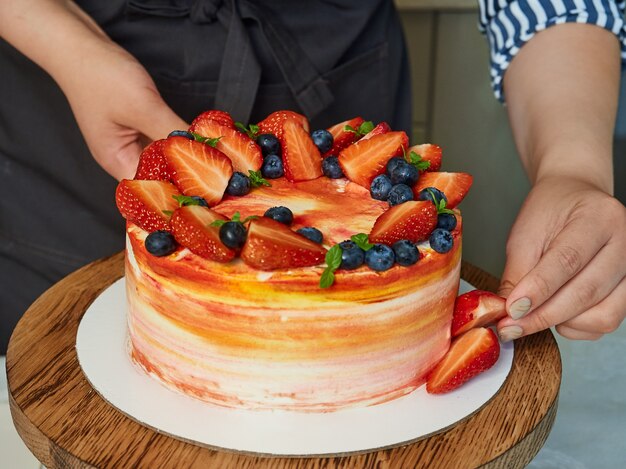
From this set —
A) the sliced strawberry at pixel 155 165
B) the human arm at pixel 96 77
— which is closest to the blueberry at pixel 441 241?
the sliced strawberry at pixel 155 165

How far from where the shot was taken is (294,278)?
1142 millimetres

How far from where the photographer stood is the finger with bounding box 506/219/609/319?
1.28m

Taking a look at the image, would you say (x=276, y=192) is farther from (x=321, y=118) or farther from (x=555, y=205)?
(x=321, y=118)

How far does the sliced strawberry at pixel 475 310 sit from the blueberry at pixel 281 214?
34cm

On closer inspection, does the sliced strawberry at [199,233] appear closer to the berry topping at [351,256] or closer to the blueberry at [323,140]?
the berry topping at [351,256]

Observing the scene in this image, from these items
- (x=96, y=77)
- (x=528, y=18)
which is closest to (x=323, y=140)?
(x=96, y=77)

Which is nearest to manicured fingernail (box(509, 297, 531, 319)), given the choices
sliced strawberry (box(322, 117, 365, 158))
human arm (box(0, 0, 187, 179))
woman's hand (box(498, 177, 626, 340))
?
woman's hand (box(498, 177, 626, 340))

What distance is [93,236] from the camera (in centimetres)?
208

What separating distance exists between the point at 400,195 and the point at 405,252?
16 centimetres

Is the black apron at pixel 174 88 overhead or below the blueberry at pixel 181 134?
below

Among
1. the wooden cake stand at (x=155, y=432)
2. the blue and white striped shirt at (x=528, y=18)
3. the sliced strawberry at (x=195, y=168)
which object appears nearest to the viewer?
the wooden cake stand at (x=155, y=432)

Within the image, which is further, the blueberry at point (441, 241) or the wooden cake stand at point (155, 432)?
the blueberry at point (441, 241)

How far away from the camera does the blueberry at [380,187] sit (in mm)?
1377

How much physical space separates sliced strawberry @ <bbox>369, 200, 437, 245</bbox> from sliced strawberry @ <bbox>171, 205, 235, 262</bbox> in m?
0.23
